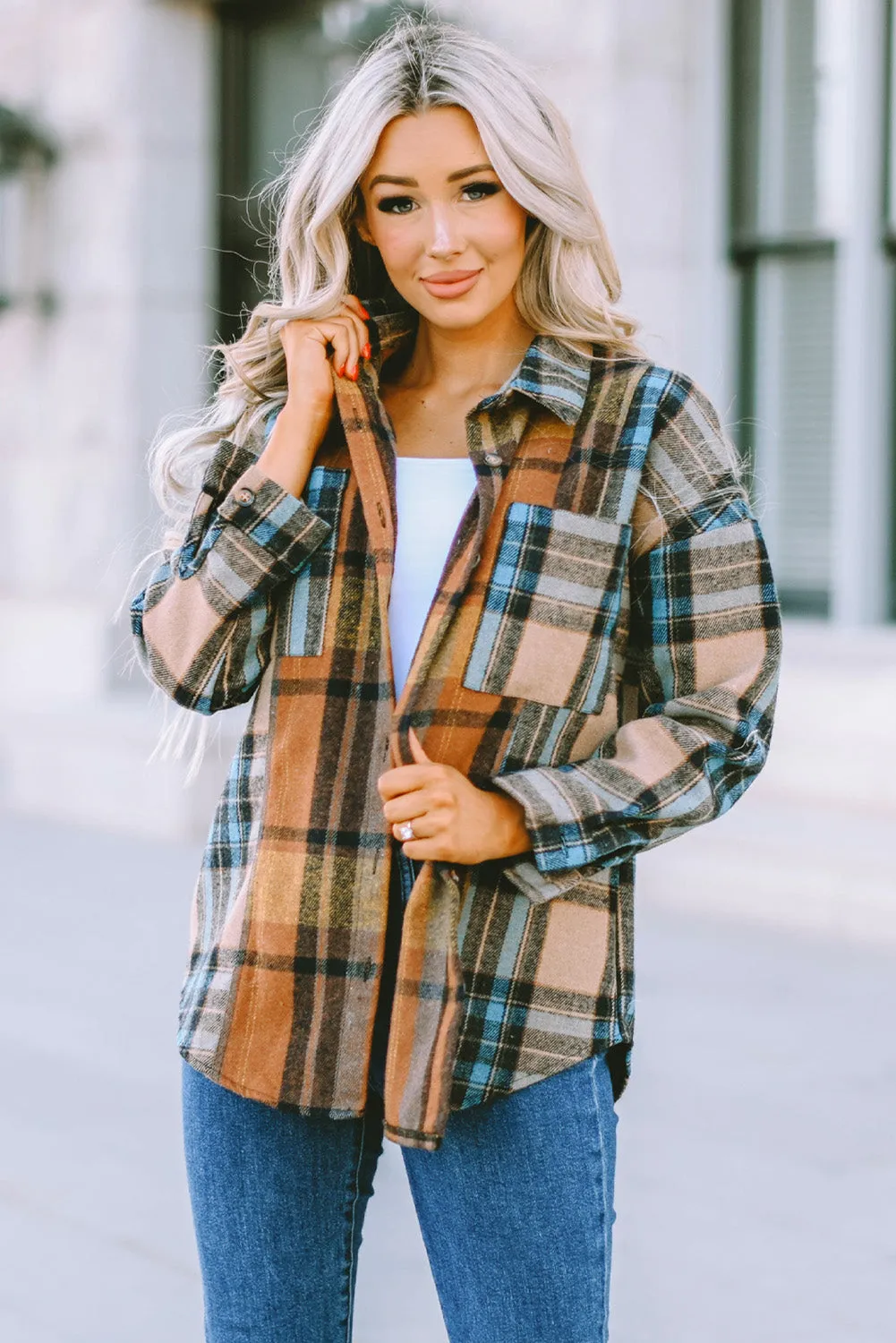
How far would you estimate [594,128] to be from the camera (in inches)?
290

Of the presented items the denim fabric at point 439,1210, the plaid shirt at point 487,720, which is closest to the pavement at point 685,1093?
the denim fabric at point 439,1210

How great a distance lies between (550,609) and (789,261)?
580 cm

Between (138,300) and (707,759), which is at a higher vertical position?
(138,300)

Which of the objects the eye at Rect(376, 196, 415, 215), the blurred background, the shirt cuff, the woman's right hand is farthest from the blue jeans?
the blurred background

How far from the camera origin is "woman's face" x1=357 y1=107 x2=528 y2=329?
2.05 m

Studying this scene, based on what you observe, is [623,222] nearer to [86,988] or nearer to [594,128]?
[594,128]

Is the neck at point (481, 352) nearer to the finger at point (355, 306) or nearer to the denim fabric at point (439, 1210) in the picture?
the finger at point (355, 306)

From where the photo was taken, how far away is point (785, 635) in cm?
729

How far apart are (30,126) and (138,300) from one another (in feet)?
3.66

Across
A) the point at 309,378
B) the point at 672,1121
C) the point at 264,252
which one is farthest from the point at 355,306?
the point at 264,252

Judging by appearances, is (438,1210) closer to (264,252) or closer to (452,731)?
(452,731)

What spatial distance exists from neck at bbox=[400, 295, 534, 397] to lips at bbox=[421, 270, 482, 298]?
8cm

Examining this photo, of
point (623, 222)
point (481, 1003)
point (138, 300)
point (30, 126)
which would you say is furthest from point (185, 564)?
point (30, 126)

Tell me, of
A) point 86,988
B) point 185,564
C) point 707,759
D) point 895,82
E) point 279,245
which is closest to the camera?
point 707,759
